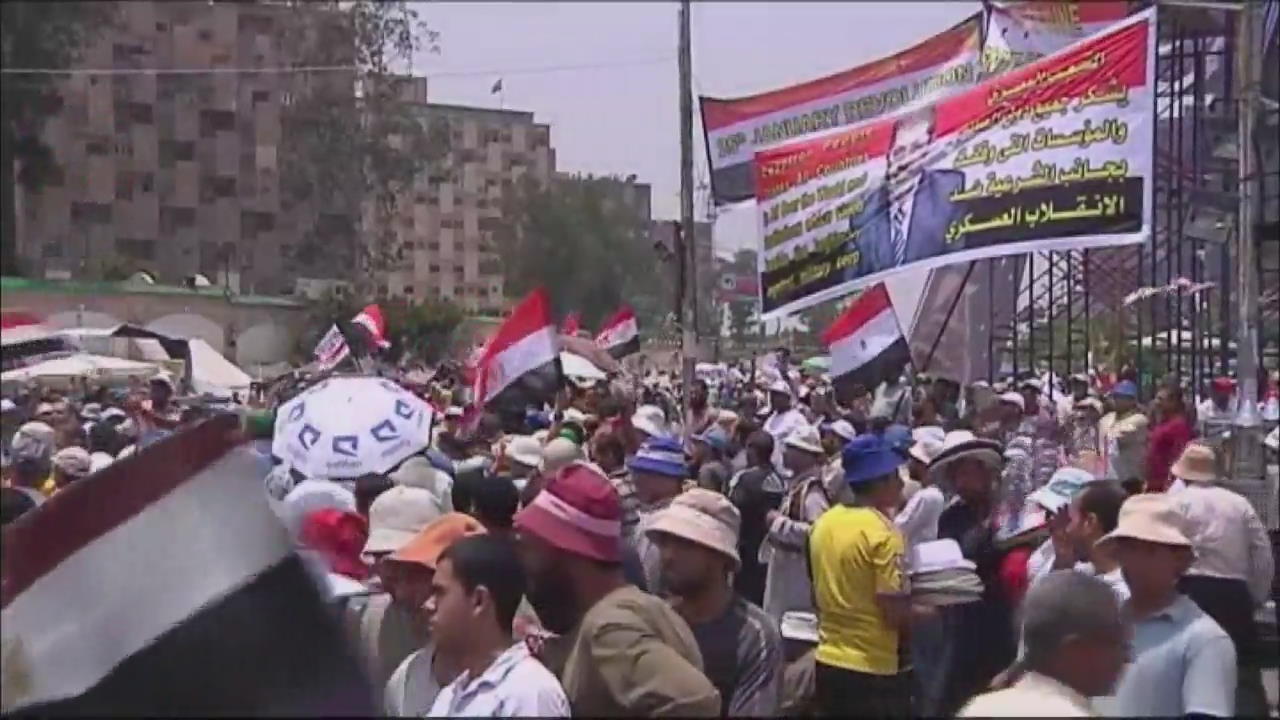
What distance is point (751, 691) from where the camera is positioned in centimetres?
551

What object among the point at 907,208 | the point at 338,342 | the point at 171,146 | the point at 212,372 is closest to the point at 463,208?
the point at 171,146

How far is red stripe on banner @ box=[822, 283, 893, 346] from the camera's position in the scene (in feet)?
59.6

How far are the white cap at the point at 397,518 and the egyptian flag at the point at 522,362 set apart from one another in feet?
24.8

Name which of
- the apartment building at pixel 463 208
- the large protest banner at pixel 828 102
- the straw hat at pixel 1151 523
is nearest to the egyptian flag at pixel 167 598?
the straw hat at pixel 1151 523

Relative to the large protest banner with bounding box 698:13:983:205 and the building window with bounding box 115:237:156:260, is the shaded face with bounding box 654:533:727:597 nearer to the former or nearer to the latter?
the building window with bounding box 115:237:156:260

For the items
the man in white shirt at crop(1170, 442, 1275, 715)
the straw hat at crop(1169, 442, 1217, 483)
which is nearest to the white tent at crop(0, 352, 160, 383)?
the man in white shirt at crop(1170, 442, 1275, 715)

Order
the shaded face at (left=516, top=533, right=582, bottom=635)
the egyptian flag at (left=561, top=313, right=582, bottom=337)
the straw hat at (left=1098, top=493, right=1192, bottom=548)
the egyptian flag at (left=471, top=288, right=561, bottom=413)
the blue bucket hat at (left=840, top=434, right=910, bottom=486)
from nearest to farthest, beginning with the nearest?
1. the shaded face at (left=516, top=533, right=582, bottom=635)
2. the straw hat at (left=1098, top=493, right=1192, bottom=548)
3. the blue bucket hat at (left=840, top=434, right=910, bottom=486)
4. the egyptian flag at (left=471, top=288, right=561, bottom=413)
5. the egyptian flag at (left=561, top=313, right=582, bottom=337)

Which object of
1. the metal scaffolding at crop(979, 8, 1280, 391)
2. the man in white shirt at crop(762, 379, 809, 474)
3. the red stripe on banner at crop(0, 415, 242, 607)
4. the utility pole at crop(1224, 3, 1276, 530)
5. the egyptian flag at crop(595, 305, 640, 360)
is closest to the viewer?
the red stripe on banner at crop(0, 415, 242, 607)

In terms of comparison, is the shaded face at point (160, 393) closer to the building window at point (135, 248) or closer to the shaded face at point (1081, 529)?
the building window at point (135, 248)

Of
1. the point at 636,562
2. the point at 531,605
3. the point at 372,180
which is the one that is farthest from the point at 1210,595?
the point at 372,180

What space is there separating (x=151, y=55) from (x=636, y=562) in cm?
2238

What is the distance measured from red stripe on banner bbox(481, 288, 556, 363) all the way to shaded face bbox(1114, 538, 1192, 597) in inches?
346

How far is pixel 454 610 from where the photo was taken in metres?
4.09

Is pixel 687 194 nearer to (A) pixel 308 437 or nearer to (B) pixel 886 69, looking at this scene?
(B) pixel 886 69
